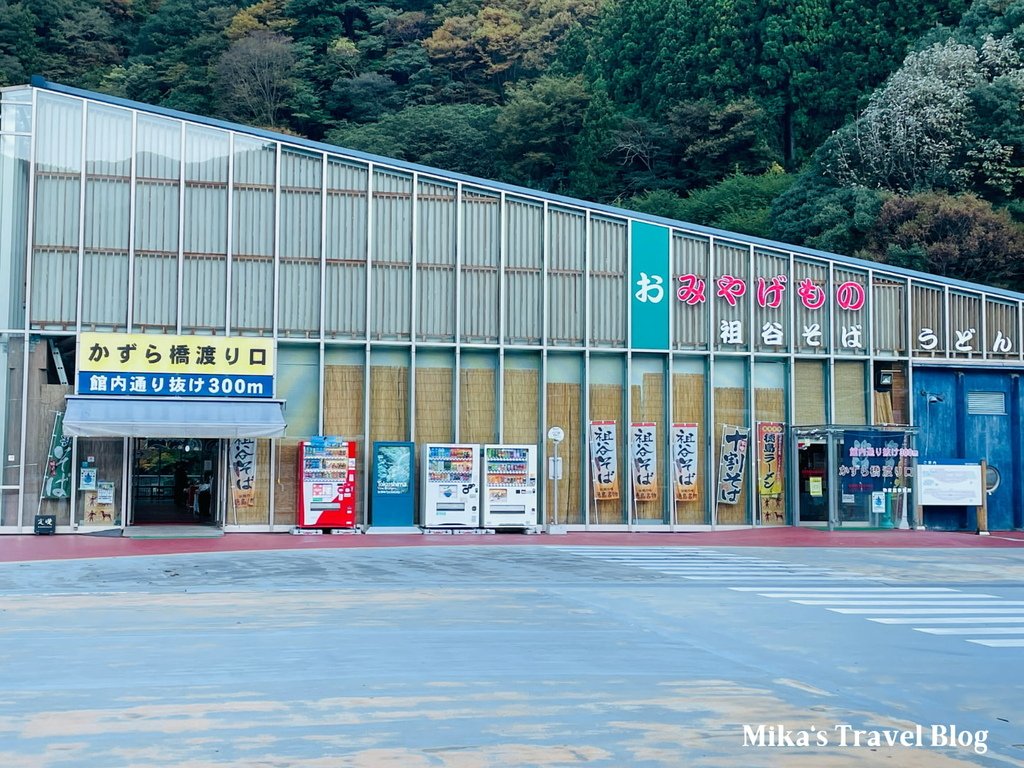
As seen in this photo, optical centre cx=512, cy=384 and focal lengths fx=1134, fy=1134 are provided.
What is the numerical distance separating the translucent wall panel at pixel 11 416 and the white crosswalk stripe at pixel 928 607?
17.3 metres

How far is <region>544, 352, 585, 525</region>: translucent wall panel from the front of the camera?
2897cm

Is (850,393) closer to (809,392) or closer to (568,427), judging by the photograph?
(809,392)

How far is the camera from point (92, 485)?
1040 inches

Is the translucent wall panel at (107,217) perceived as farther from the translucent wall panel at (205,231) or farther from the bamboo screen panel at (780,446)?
the bamboo screen panel at (780,446)

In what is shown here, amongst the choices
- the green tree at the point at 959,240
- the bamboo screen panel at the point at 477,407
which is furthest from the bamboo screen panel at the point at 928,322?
the bamboo screen panel at the point at 477,407

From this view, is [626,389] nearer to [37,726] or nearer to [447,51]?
[37,726]

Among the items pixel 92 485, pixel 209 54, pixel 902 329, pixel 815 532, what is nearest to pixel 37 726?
pixel 92 485

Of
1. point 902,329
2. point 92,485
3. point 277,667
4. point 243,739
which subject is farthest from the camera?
point 902,329

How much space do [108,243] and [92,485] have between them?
5724 millimetres

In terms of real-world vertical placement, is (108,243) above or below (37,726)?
above

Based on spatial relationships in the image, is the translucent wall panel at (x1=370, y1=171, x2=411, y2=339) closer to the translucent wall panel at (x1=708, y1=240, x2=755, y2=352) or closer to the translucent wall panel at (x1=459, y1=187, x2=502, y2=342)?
the translucent wall panel at (x1=459, y1=187, x2=502, y2=342)

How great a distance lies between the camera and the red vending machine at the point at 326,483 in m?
26.8

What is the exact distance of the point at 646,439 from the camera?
29250mm

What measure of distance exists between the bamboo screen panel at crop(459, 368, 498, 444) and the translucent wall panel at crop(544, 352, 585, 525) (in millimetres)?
1415
